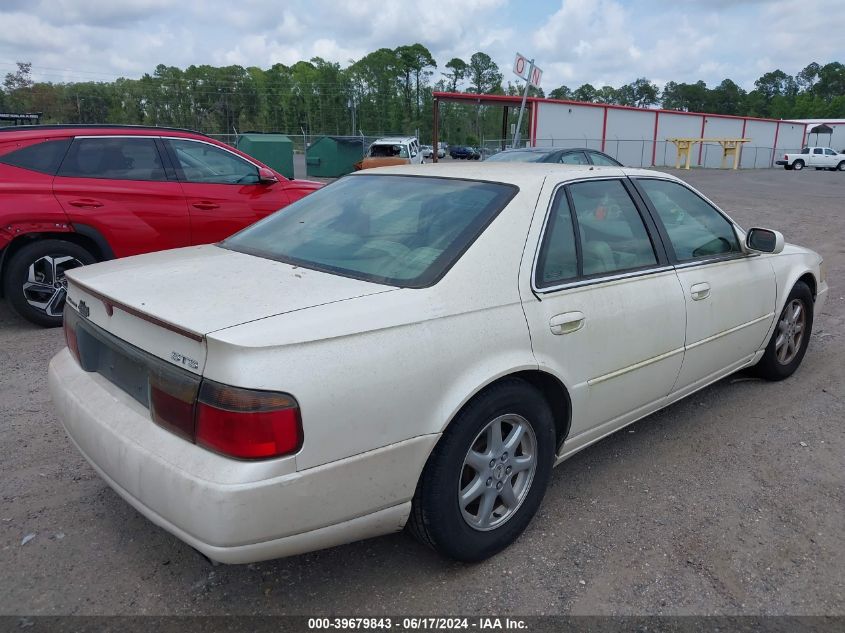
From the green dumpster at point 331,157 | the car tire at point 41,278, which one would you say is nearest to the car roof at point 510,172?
the car tire at point 41,278

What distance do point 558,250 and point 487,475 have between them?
1029 mm

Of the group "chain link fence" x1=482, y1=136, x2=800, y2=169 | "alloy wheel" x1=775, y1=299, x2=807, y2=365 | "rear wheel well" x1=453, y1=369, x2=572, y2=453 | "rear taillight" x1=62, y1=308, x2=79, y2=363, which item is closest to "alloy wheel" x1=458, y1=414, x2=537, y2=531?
"rear wheel well" x1=453, y1=369, x2=572, y2=453

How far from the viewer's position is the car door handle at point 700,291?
342 cm

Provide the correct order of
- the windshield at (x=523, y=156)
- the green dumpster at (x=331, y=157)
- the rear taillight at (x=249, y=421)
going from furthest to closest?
the green dumpster at (x=331, y=157), the windshield at (x=523, y=156), the rear taillight at (x=249, y=421)

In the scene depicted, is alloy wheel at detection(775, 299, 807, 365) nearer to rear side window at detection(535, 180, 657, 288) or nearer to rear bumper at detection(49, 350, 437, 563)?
rear side window at detection(535, 180, 657, 288)

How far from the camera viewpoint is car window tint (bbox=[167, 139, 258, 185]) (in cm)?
634

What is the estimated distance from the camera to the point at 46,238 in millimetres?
5547

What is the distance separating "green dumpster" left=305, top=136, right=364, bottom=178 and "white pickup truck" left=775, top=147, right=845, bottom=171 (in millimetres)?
35479

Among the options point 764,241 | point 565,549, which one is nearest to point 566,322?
point 565,549

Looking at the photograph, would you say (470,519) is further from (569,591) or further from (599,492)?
(599,492)

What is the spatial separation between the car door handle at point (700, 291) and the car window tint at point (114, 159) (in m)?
4.90

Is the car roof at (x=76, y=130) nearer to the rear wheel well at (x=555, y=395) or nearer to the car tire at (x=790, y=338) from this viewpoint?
the rear wheel well at (x=555, y=395)

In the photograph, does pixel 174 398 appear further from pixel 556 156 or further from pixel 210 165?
pixel 556 156

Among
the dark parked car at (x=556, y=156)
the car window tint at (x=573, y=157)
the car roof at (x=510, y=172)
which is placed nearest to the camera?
the car roof at (x=510, y=172)
